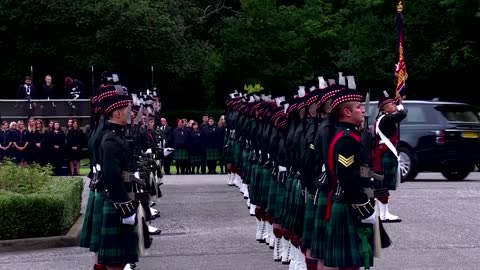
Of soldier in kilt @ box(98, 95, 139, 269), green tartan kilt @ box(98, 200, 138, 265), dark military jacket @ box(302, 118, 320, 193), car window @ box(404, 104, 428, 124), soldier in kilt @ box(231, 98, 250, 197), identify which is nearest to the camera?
soldier in kilt @ box(98, 95, 139, 269)

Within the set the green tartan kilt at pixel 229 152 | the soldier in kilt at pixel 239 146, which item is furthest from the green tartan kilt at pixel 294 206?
the green tartan kilt at pixel 229 152

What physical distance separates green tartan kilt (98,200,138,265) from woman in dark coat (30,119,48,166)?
20887 mm

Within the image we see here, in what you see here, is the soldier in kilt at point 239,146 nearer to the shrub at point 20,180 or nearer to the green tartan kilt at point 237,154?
the green tartan kilt at point 237,154

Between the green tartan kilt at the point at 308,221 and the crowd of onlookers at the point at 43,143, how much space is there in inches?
806

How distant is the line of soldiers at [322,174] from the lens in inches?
329

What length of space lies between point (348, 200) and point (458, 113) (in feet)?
50.8

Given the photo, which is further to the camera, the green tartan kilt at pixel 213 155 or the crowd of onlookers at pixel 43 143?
the green tartan kilt at pixel 213 155

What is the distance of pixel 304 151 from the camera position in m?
10.2

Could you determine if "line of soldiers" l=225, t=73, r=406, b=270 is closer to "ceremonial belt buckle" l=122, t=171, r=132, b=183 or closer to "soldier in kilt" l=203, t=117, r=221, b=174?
"ceremonial belt buckle" l=122, t=171, r=132, b=183

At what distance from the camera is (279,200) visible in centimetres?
1248

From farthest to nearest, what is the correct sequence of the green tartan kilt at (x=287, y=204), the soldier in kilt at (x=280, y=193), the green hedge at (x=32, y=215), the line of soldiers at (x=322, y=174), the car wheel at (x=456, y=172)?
the car wheel at (x=456, y=172) → the green hedge at (x=32, y=215) → the soldier in kilt at (x=280, y=193) → the green tartan kilt at (x=287, y=204) → the line of soldiers at (x=322, y=174)

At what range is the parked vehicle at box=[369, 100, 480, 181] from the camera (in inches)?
895

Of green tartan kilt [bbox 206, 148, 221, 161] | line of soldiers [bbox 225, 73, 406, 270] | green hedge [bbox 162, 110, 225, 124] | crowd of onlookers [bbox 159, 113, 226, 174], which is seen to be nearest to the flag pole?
line of soldiers [bbox 225, 73, 406, 270]

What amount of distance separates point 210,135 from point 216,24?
18528 mm
